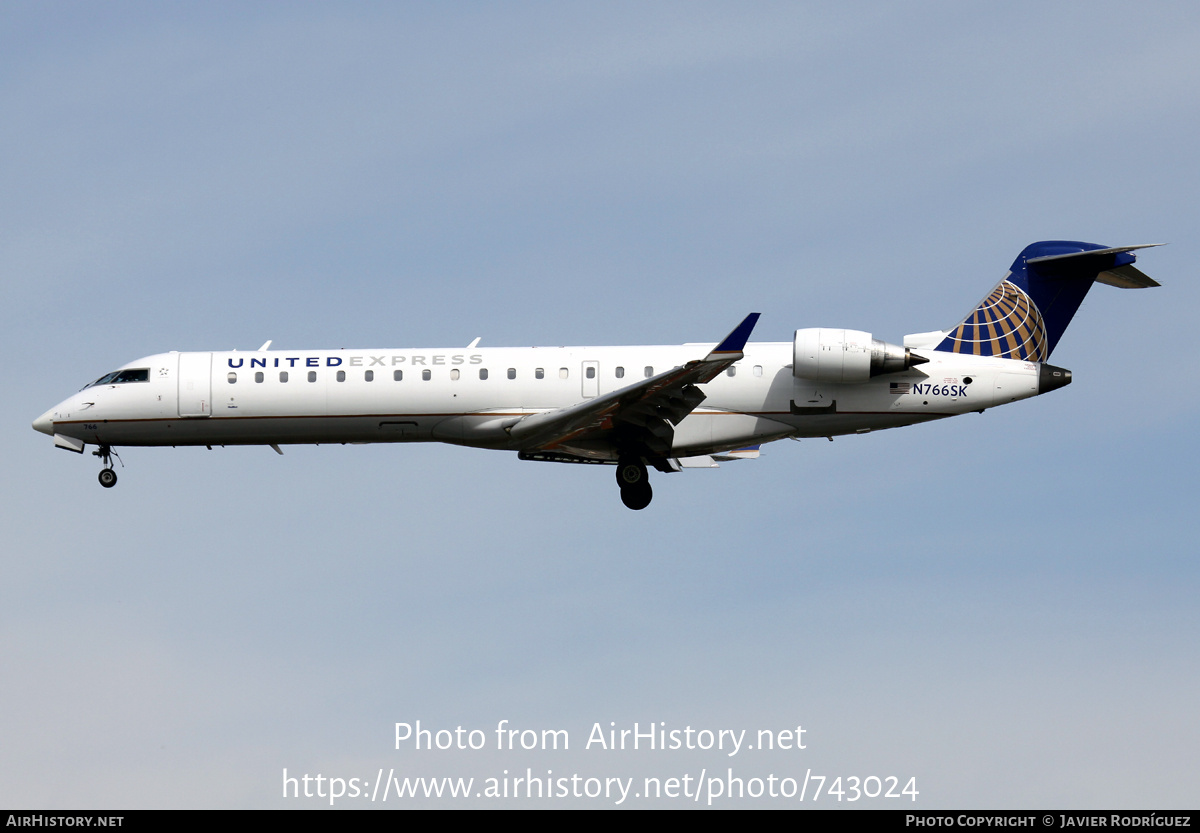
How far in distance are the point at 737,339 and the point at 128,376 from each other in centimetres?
1337

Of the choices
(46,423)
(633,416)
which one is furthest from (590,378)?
(46,423)

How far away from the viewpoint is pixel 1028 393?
26.7 meters

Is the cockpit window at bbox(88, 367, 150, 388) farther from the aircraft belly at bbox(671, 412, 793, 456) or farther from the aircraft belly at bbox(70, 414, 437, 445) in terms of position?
the aircraft belly at bbox(671, 412, 793, 456)

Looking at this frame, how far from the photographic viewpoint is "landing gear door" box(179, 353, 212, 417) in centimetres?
2714

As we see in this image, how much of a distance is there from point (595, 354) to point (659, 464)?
2626mm

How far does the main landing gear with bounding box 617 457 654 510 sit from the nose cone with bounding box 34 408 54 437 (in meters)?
12.1

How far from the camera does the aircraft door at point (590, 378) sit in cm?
2658

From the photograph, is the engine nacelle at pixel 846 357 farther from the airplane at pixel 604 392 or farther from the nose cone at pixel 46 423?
the nose cone at pixel 46 423

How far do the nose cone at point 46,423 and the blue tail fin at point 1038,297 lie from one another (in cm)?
1887

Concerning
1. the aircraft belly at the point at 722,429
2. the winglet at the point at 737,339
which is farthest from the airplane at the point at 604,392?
the winglet at the point at 737,339

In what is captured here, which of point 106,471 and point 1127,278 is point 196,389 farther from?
point 1127,278

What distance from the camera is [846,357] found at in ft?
84.0

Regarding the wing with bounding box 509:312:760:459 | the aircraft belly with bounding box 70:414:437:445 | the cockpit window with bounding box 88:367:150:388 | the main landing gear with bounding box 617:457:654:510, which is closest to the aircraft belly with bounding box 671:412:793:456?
the wing with bounding box 509:312:760:459

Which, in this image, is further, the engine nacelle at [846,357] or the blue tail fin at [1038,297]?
the blue tail fin at [1038,297]
